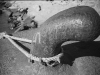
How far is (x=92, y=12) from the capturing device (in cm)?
107

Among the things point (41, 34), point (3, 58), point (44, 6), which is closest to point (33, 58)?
point (41, 34)

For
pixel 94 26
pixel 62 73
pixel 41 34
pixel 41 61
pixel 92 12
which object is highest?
pixel 92 12

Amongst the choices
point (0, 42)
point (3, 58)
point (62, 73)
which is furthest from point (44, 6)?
point (62, 73)

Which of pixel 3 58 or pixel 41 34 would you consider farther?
pixel 3 58

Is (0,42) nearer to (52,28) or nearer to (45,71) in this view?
(45,71)

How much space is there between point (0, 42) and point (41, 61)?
1082 millimetres

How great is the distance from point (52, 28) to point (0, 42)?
53.6 inches

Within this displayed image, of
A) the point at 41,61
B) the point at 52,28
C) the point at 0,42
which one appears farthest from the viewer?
the point at 0,42

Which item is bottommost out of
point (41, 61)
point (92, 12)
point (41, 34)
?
point (41, 61)

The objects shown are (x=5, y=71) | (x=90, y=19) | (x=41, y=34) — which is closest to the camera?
(x=90, y=19)

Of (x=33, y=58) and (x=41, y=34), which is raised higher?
(x=41, y=34)

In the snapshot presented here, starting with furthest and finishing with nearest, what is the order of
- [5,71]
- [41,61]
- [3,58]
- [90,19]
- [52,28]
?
[3,58]
[5,71]
[41,61]
[52,28]
[90,19]

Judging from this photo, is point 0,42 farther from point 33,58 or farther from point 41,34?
point 41,34

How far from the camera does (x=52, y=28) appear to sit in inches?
47.6
